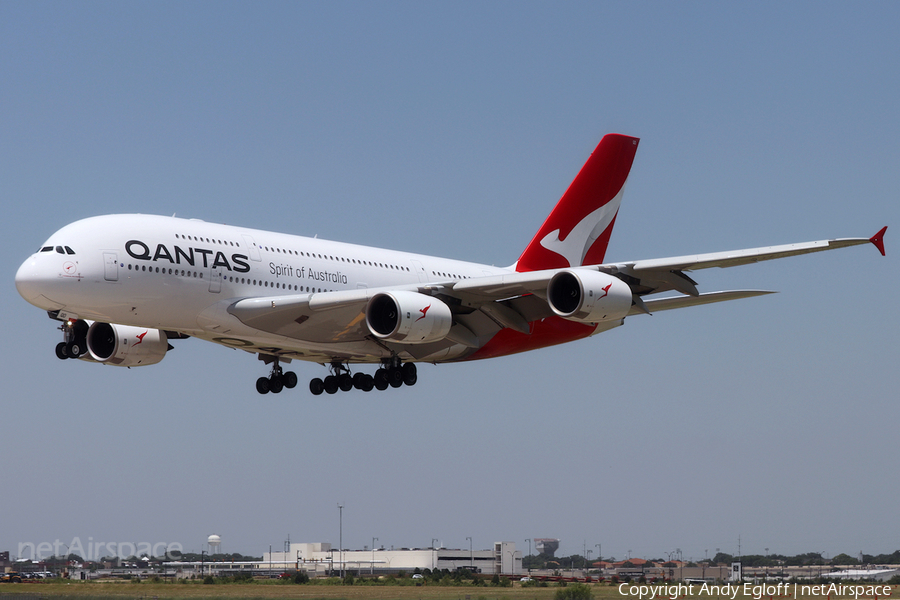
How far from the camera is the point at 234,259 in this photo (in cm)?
3186

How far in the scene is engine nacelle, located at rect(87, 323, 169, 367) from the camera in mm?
36000

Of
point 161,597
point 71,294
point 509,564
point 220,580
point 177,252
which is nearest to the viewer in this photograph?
point 71,294

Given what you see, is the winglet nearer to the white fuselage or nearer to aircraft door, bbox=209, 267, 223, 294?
the white fuselage

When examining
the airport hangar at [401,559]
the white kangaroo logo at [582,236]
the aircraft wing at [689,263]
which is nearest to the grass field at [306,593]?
the aircraft wing at [689,263]

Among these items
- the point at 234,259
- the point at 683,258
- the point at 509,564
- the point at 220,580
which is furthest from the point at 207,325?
the point at 509,564

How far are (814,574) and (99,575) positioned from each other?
118ft

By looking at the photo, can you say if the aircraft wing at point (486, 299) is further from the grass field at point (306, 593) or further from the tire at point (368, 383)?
the grass field at point (306, 593)

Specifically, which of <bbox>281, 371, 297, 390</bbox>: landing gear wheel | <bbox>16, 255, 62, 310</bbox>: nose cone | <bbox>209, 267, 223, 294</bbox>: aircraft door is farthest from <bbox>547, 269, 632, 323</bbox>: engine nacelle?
<bbox>16, 255, 62, 310</bbox>: nose cone

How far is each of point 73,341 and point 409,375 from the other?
11350mm

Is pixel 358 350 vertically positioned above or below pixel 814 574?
above

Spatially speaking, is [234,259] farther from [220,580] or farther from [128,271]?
[220,580]

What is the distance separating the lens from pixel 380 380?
3672 centimetres

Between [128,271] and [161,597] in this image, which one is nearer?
[128,271]

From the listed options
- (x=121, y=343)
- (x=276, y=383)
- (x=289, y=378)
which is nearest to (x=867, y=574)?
(x=289, y=378)
